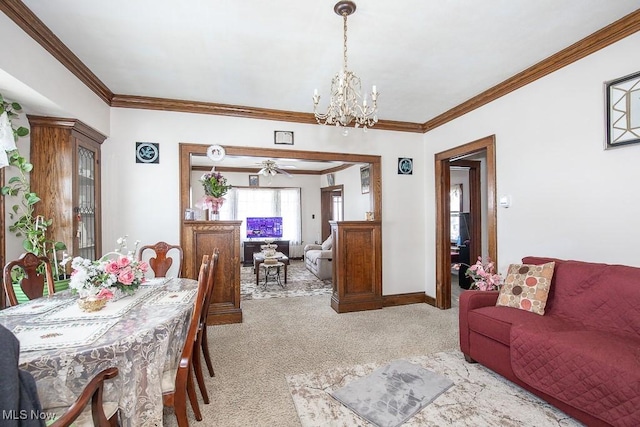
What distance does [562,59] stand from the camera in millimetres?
2604

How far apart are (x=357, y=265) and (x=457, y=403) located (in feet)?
7.37

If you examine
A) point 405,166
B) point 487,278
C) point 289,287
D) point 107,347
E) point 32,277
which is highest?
point 405,166

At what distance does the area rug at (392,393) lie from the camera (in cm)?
196

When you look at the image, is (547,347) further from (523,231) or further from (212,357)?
(212,357)

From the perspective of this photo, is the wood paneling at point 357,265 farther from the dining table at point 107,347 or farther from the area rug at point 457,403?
the dining table at point 107,347

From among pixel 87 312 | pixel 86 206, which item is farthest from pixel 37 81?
pixel 87 312

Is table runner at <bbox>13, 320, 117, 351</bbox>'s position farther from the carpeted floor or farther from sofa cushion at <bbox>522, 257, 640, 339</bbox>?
sofa cushion at <bbox>522, 257, 640, 339</bbox>

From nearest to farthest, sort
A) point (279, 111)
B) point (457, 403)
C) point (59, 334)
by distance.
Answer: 1. point (59, 334)
2. point (457, 403)
3. point (279, 111)

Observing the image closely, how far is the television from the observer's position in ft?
28.0

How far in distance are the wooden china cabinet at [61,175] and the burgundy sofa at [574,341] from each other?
366cm

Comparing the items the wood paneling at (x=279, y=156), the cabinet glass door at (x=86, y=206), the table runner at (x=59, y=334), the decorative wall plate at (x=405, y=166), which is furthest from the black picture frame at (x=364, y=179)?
the table runner at (x=59, y=334)

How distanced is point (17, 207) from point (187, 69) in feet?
5.99

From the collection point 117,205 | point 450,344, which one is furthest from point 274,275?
point 450,344

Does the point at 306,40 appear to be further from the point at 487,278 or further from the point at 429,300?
the point at 429,300
